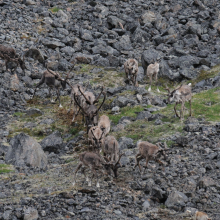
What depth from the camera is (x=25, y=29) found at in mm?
31453

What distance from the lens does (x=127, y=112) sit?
1964 centimetres

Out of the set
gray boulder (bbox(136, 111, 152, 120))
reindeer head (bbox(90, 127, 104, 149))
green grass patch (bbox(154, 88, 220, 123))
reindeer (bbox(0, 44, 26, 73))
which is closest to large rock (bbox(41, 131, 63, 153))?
reindeer head (bbox(90, 127, 104, 149))

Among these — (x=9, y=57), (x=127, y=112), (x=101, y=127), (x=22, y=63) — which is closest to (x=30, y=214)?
(x=101, y=127)

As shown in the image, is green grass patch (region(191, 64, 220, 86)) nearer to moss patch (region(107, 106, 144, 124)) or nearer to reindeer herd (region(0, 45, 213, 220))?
reindeer herd (region(0, 45, 213, 220))

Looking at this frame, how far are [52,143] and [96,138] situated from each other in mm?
2908

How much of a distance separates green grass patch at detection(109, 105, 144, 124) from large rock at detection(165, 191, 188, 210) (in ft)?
27.9

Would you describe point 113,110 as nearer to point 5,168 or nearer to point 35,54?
point 5,168

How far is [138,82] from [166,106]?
252 inches

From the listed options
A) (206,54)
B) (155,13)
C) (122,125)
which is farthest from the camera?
(155,13)

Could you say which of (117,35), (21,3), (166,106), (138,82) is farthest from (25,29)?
(166,106)

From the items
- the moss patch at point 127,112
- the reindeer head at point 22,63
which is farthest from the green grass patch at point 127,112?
the reindeer head at point 22,63

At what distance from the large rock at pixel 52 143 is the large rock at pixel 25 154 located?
5.60 ft

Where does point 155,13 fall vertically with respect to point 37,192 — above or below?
above

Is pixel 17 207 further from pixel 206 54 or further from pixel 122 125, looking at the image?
pixel 206 54
